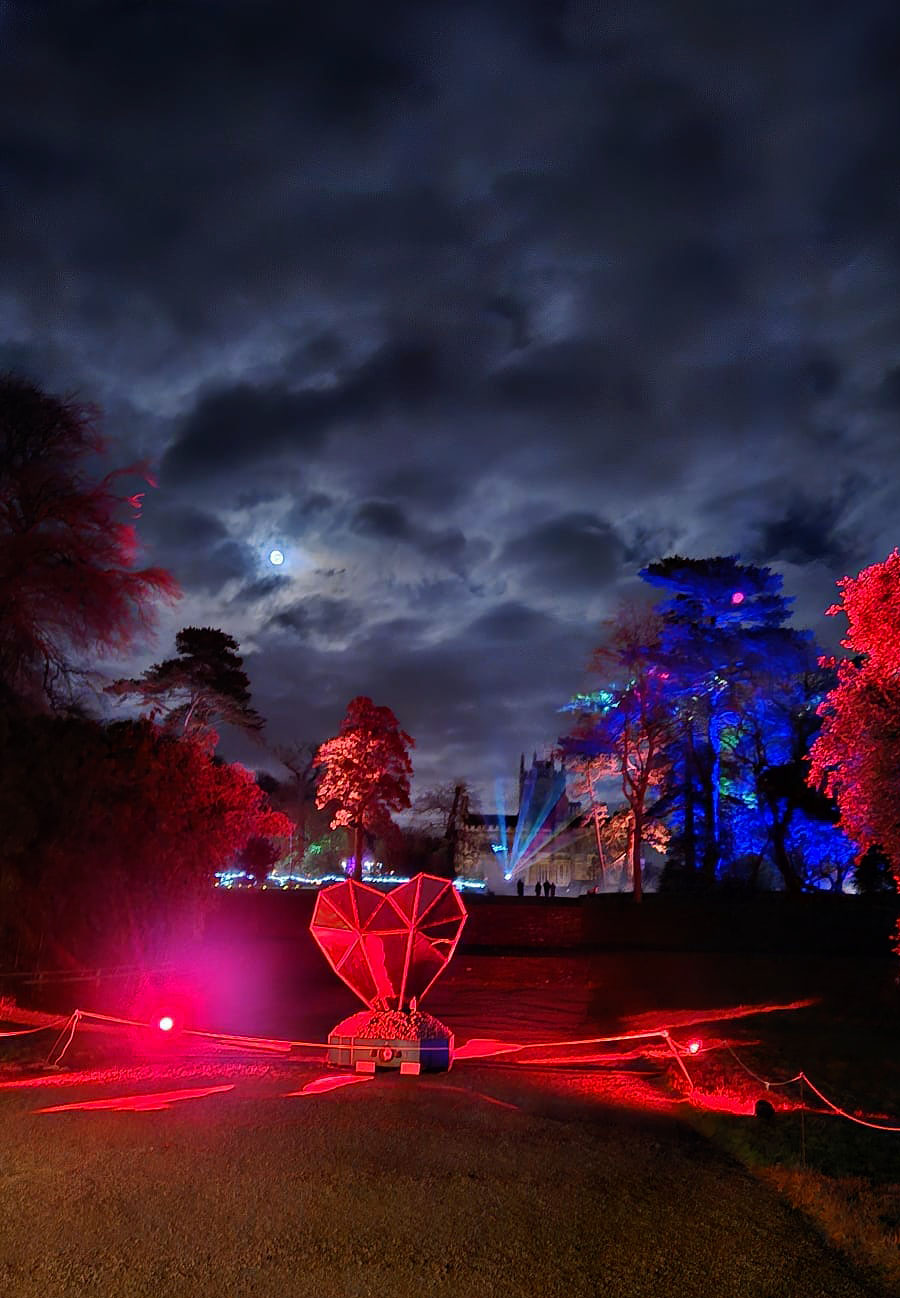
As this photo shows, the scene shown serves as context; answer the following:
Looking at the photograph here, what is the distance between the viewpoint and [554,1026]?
22031mm

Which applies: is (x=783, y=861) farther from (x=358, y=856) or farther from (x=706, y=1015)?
(x=358, y=856)

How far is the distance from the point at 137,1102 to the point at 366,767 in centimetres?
3294

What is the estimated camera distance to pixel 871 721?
13.4 meters

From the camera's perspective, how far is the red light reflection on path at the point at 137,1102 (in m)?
9.41

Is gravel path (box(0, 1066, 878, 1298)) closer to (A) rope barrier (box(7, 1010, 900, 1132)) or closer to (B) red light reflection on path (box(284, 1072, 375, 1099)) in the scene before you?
(B) red light reflection on path (box(284, 1072, 375, 1099))

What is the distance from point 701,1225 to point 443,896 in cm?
875

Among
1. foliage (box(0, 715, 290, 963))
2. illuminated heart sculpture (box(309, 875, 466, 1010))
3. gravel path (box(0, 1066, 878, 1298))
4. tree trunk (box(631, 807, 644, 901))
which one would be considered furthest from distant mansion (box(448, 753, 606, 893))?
gravel path (box(0, 1066, 878, 1298))

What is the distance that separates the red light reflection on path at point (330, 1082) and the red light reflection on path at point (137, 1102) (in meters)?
1.01

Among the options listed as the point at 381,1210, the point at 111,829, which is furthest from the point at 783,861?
the point at 381,1210

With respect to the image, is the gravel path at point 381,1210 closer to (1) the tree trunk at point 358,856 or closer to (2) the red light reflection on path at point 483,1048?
(2) the red light reflection on path at point 483,1048

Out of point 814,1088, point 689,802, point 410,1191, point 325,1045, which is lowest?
point 325,1045

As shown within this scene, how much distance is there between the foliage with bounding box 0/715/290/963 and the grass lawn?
8.49m

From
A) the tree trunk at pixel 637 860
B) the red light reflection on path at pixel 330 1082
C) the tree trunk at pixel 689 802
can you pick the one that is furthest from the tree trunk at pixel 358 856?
the red light reflection on path at pixel 330 1082

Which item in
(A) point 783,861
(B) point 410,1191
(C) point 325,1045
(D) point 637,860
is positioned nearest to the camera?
(B) point 410,1191
